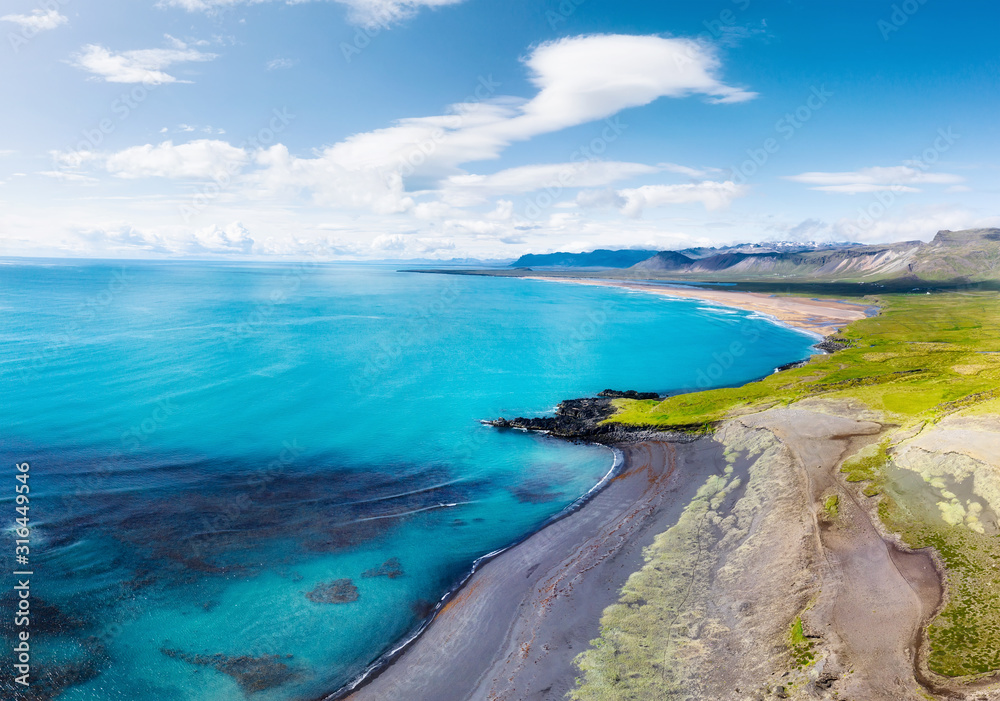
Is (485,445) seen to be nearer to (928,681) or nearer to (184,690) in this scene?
(184,690)

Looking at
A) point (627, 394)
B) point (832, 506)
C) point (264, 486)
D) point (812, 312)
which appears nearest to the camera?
point (832, 506)

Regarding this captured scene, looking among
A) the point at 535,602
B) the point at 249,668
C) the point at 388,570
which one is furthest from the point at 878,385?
the point at 249,668

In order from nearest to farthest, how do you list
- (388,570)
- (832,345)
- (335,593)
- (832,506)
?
(335,593) < (388,570) < (832,506) < (832,345)

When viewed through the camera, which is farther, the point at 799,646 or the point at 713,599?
the point at 713,599

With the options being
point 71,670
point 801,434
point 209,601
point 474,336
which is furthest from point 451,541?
point 474,336

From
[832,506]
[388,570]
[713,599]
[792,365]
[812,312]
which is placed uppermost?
[812,312]

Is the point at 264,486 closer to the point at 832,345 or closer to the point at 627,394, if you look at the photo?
the point at 627,394

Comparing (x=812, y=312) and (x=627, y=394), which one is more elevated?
(x=812, y=312)
